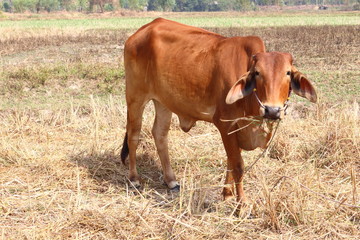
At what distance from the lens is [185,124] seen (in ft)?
15.5

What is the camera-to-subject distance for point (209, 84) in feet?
13.8

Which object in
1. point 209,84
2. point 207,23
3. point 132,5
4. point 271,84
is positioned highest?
point 271,84

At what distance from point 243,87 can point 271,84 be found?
279 millimetres

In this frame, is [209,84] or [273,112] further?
[209,84]

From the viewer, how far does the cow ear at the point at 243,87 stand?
3.58 meters

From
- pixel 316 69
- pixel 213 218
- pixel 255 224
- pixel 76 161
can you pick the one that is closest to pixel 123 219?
pixel 213 218

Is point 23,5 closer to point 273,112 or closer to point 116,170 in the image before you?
point 116,170

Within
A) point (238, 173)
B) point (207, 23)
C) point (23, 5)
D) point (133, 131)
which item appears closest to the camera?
point (238, 173)

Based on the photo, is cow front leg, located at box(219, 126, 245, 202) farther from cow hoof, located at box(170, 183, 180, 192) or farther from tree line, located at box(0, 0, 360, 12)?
tree line, located at box(0, 0, 360, 12)

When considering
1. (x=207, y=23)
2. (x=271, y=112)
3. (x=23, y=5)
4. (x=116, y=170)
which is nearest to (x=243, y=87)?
(x=271, y=112)

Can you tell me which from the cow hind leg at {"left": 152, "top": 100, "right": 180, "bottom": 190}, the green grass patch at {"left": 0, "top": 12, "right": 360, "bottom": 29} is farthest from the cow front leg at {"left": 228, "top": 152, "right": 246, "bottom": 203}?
the green grass patch at {"left": 0, "top": 12, "right": 360, "bottom": 29}

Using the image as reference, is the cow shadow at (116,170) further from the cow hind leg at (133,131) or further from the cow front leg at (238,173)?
the cow front leg at (238,173)

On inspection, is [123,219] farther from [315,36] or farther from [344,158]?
[315,36]

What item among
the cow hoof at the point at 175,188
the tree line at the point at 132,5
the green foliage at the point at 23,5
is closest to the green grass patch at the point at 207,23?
the cow hoof at the point at 175,188
